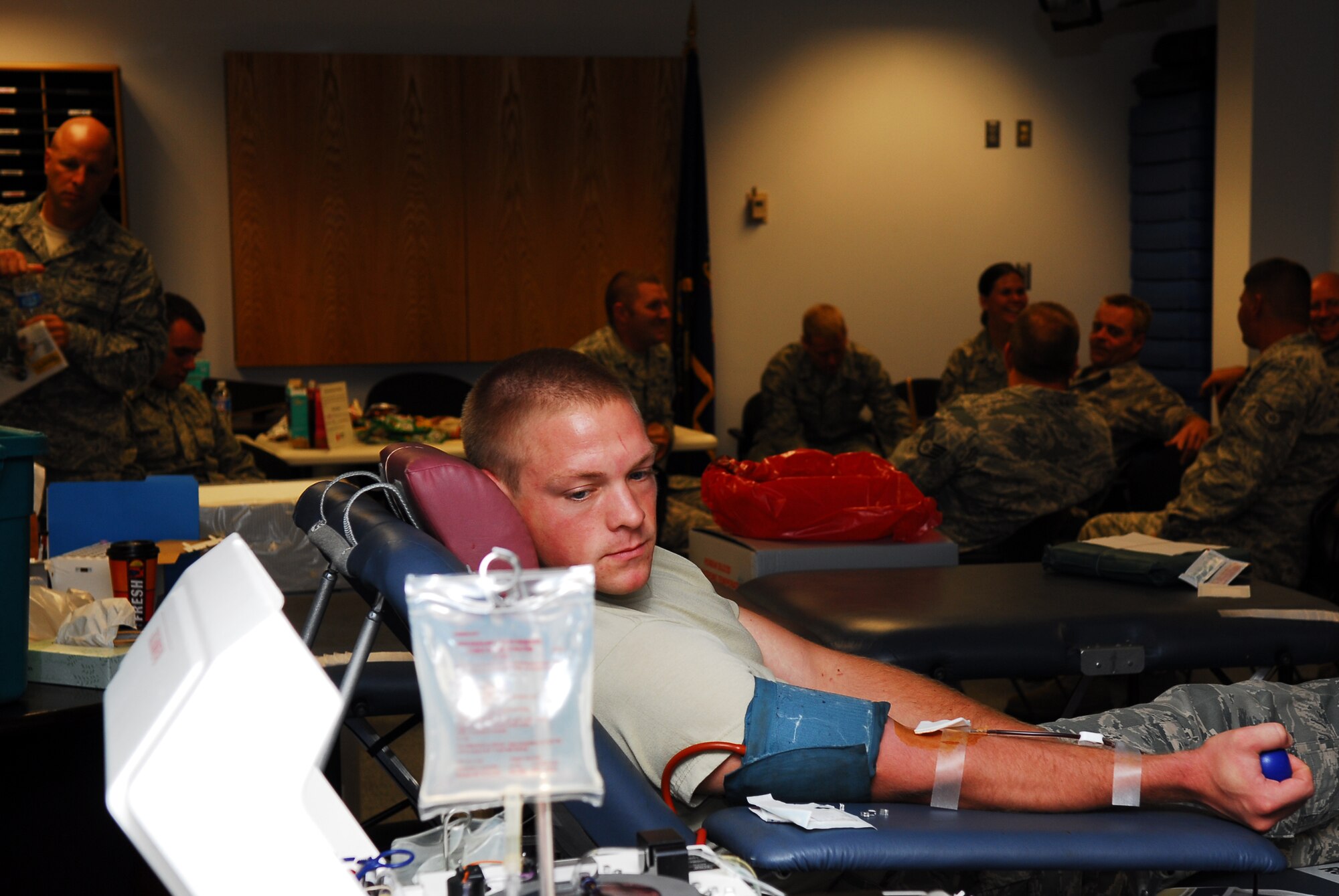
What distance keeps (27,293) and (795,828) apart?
3.32m

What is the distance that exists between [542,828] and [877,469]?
2637 mm

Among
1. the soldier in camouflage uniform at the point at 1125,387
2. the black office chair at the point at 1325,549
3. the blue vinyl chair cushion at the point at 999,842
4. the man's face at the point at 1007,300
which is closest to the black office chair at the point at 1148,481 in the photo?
the soldier in camouflage uniform at the point at 1125,387

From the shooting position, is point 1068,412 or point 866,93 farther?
point 866,93

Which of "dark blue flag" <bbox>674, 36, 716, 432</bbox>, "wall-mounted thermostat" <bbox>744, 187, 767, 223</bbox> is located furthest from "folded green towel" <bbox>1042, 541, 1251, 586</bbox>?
"wall-mounted thermostat" <bbox>744, 187, 767, 223</bbox>

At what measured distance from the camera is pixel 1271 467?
3807 mm

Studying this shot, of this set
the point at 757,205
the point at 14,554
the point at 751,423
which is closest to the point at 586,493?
the point at 14,554

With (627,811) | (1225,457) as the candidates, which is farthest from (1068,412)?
(627,811)

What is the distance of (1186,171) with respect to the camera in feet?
23.7

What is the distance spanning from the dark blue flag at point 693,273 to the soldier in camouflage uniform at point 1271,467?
3108 millimetres

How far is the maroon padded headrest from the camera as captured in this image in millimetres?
1402

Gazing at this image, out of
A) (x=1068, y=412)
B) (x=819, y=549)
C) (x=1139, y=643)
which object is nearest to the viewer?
(x=1139, y=643)

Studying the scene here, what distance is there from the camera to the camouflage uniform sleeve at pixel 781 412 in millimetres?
6160

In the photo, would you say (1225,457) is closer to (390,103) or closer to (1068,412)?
(1068,412)

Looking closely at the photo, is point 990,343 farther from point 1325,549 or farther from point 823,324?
point 1325,549
